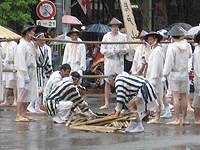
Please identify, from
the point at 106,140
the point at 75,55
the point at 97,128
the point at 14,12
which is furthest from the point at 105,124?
the point at 14,12

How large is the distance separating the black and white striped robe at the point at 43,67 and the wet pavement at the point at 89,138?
2.31 meters

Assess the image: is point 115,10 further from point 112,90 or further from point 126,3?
point 112,90

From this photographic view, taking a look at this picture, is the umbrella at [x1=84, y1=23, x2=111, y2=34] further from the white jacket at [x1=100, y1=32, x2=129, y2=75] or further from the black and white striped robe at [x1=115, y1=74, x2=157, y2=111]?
the black and white striped robe at [x1=115, y1=74, x2=157, y2=111]

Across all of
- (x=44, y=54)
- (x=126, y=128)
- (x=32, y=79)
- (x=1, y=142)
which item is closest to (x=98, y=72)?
(x=44, y=54)

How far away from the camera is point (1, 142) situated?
8.62 meters

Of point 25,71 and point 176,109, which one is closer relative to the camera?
point 176,109

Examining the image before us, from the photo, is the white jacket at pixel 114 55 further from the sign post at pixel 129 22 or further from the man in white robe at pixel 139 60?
the sign post at pixel 129 22

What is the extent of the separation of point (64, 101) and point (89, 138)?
7.18 feet

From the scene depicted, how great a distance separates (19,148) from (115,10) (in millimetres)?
21141

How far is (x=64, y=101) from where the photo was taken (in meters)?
11.1

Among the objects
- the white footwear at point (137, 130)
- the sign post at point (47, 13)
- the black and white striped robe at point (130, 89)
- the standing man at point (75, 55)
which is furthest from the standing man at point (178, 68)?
the sign post at point (47, 13)

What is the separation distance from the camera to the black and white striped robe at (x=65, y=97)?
1102 cm

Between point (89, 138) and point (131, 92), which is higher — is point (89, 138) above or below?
below

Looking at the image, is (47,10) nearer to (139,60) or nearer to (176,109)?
(139,60)
